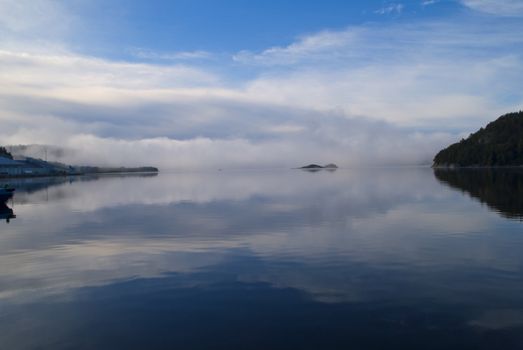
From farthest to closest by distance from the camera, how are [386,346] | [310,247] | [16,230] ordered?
[16,230]
[310,247]
[386,346]

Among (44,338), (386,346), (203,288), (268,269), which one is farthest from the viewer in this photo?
(268,269)

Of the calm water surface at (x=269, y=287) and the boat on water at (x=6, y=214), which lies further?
the boat on water at (x=6, y=214)

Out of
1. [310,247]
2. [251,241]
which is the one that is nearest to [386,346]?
[310,247]

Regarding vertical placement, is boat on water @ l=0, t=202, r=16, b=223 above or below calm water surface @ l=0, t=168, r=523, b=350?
above

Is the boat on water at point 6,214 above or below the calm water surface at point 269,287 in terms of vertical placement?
above

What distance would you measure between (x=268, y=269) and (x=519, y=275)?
953 centimetres

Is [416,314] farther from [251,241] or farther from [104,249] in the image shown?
[104,249]

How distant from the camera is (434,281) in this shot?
1407cm

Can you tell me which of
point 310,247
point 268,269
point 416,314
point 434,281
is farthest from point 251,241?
point 416,314

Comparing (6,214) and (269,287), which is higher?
(6,214)

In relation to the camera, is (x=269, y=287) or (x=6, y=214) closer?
(x=269, y=287)

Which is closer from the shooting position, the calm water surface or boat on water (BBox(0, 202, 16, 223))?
the calm water surface

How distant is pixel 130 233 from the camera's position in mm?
26516

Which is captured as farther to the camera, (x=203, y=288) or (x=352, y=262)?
(x=352, y=262)
